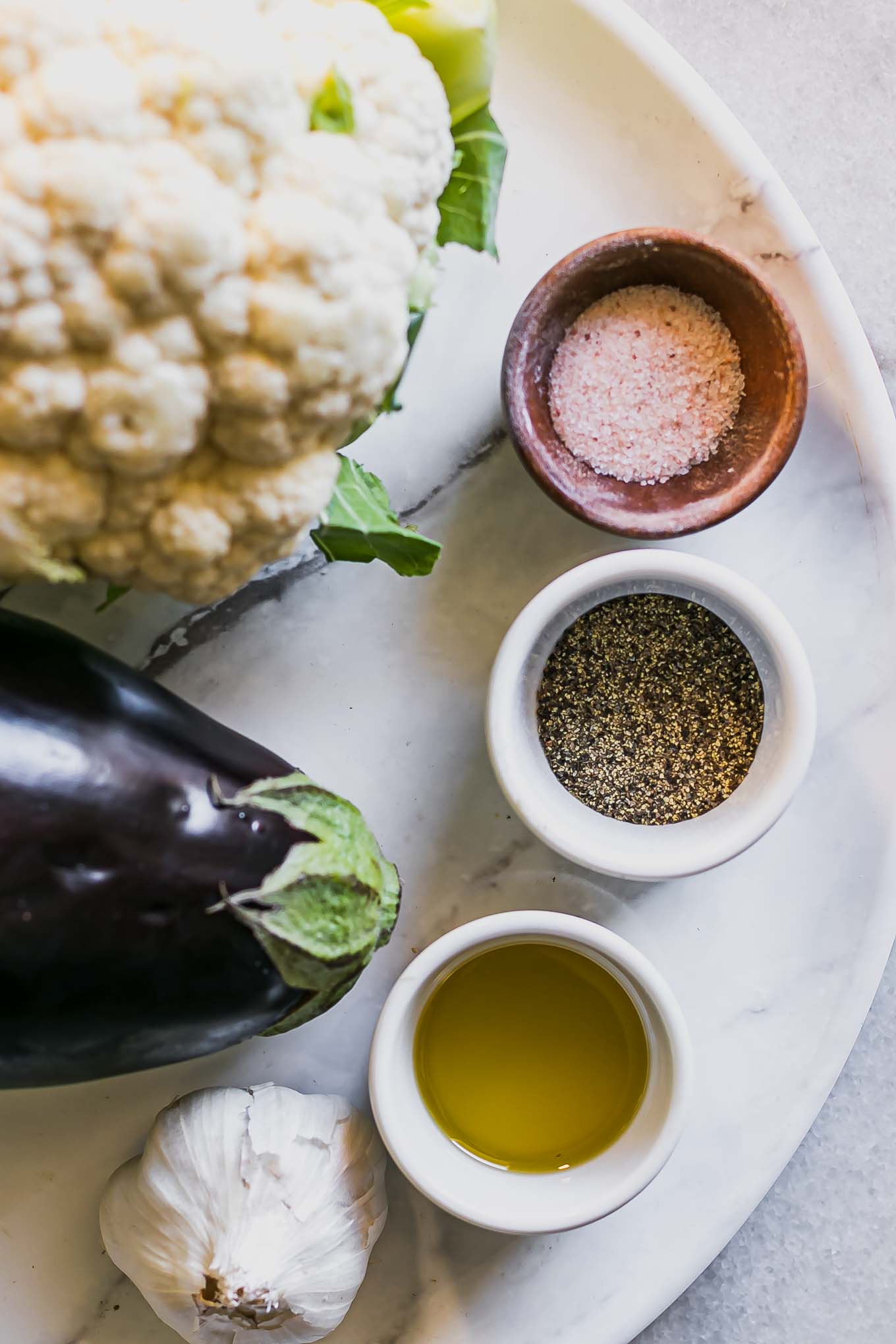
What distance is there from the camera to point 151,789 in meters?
0.77

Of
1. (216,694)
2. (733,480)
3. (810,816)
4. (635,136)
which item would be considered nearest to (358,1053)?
(216,694)

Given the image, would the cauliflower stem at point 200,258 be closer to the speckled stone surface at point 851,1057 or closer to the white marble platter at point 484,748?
the white marble platter at point 484,748

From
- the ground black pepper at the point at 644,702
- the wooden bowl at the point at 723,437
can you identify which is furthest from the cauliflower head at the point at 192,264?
the ground black pepper at the point at 644,702

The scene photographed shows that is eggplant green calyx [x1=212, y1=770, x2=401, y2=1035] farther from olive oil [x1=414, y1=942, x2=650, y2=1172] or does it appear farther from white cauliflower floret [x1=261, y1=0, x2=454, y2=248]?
white cauliflower floret [x1=261, y1=0, x2=454, y2=248]

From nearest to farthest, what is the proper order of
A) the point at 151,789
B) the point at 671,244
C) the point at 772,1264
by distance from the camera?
the point at 151,789
the point at 671,244
the point at 772,1264

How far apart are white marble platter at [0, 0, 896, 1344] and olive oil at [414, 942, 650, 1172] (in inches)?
1.9

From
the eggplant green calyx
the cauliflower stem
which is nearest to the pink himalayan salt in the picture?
the cauliflower stem

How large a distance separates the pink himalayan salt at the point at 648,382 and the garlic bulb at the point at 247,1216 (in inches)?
22.0

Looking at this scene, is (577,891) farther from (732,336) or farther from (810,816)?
(732,336)

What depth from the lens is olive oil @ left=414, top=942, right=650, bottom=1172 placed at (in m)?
0.96

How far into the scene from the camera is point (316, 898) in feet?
2.62

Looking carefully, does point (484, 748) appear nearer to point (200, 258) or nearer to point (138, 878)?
point (138, 878)

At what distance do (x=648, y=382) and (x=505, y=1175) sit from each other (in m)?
0.63

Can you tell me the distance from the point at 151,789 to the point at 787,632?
482 millimetres
